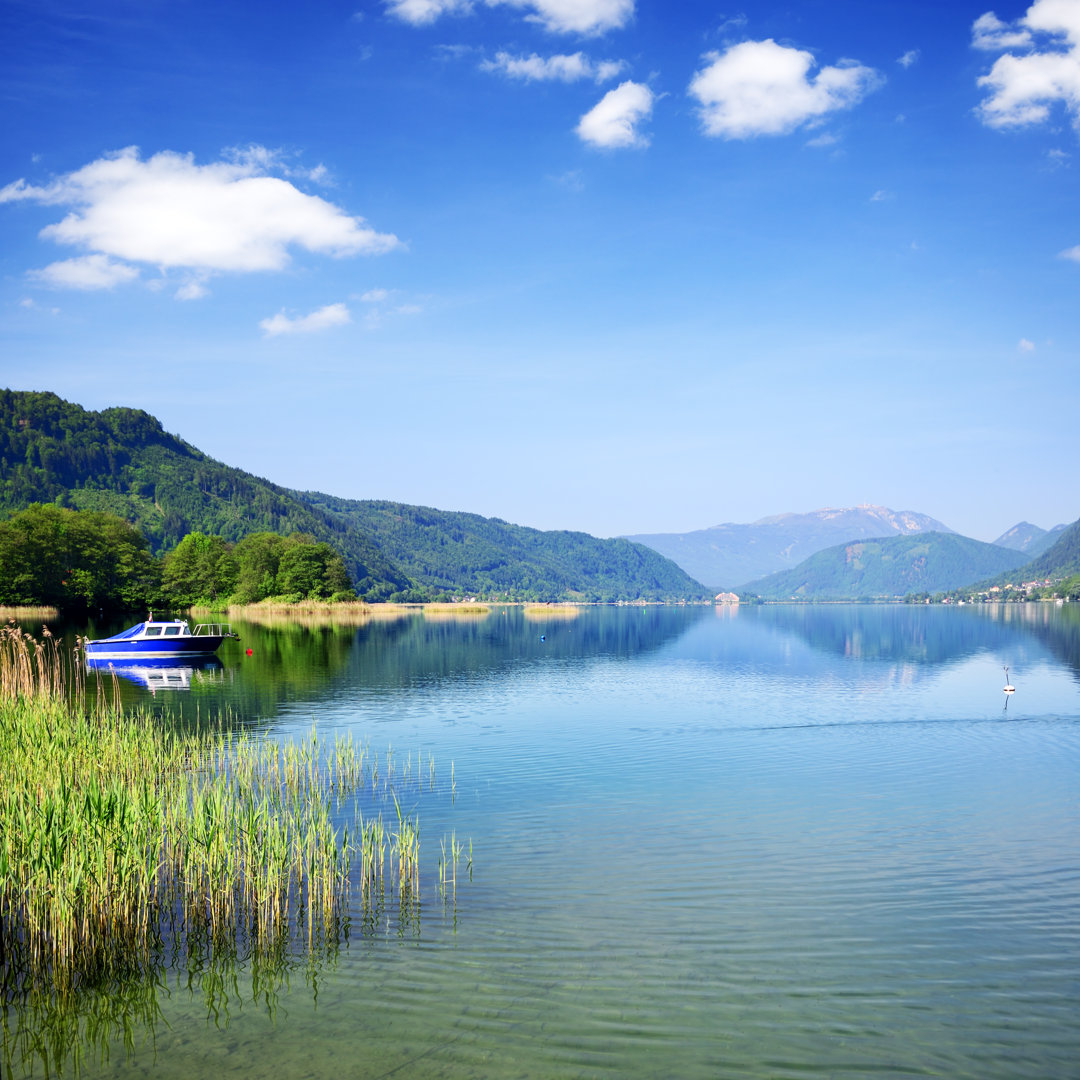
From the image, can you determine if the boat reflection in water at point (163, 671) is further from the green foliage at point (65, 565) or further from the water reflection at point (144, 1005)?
the green foliage at point (65, 565)

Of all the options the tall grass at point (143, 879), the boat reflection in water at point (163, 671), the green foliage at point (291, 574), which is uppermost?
the green foliage at point (291, 574)

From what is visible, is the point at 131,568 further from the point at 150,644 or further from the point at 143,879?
the point at 143,879

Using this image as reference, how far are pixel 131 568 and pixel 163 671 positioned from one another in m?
61.4

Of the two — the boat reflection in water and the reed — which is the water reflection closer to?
the boat reflection in water

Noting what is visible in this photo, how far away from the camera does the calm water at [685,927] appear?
8523mm

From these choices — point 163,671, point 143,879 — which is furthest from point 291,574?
point 143,879

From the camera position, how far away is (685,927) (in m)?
11.7

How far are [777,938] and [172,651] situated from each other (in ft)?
162

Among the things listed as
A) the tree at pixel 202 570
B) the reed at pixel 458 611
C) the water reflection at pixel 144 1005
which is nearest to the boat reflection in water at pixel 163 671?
the water reflection at pixel 144 1005

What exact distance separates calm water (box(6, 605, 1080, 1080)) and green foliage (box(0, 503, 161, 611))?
73052 millimetres

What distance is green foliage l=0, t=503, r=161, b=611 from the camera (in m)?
89.6

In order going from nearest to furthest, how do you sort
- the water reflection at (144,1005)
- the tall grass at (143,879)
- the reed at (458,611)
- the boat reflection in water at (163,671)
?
the water reflection at (144,1005), the tall grass at (143,879), the boat reflection in water at (163,671), the reed at (458,611)

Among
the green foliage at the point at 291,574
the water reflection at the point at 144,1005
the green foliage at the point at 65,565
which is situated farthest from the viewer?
the green foliage at the point at 291,574

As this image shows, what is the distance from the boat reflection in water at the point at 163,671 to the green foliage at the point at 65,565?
157ft
